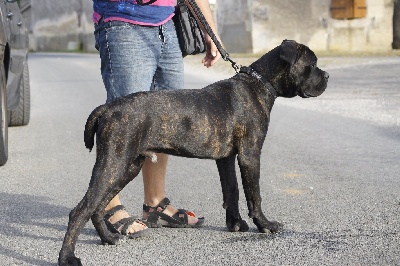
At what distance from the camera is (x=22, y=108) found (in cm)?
1081

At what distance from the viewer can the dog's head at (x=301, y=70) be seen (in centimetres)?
521

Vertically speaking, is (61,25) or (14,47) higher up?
(14,47)

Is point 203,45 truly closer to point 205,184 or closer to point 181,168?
point 205,184

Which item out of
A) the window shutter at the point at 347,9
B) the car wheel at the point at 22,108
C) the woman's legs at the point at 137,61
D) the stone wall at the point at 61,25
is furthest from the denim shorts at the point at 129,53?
the stone wall at the point at 61,25

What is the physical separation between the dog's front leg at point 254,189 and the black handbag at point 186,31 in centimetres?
88

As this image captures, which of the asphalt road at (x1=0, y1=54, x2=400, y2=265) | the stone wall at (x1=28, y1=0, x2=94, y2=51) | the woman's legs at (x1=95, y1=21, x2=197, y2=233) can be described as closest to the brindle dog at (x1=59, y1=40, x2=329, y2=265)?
the asphalt road at (x1=0, y1=54, x2=400, y2=265)

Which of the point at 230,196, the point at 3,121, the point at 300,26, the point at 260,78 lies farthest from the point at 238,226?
the point at 300,26

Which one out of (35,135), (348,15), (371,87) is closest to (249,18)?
(348,15)

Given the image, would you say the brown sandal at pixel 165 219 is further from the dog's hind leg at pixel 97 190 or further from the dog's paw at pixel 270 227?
the dog's hind leg at pixel 97 190

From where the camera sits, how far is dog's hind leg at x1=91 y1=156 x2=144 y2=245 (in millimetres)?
4875

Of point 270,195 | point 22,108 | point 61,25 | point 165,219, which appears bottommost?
point 61,25

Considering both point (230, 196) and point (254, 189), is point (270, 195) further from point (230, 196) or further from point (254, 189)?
point (254, 189)

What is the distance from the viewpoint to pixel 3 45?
316 inches

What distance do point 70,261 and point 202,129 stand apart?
1.02m
